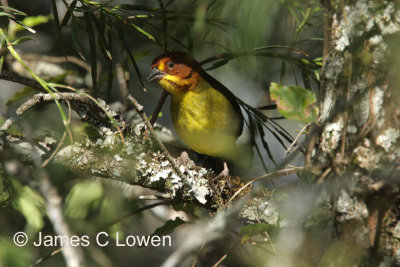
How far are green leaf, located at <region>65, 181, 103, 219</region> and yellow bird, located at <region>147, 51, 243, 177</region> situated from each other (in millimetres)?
972

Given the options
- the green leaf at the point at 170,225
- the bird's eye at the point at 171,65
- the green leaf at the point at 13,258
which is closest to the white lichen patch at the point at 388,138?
the green leaf at the point at 170,225

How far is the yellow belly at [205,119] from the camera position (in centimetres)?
359

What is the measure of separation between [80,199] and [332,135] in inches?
74.0

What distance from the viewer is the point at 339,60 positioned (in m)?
1.75

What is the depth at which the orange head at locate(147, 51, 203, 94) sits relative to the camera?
3585 mm

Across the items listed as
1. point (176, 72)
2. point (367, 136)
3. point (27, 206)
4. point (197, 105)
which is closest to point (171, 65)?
point (176, 72)

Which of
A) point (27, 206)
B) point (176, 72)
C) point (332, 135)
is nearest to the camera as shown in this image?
point (332, 135)

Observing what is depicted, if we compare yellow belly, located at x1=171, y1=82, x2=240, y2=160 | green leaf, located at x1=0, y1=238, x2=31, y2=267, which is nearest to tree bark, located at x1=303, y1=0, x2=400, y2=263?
green leaf, located at x1=0, y1=238, x2=31, y2=267

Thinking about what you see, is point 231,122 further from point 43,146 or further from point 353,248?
point 353,248

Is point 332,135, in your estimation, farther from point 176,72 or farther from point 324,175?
point 176,72

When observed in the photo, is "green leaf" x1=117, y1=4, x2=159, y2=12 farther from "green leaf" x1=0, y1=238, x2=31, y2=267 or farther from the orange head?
"green leaf" x1=0, y1=238, x2=31, y2=267

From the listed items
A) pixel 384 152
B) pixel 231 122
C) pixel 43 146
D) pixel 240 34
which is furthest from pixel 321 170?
pixel 231 122

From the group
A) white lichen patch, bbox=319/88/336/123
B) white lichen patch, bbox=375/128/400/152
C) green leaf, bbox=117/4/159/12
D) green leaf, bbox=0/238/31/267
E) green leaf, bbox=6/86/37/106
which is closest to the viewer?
white lichen patch, bbox=375/128/400/152

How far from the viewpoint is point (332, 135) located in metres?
1.75
